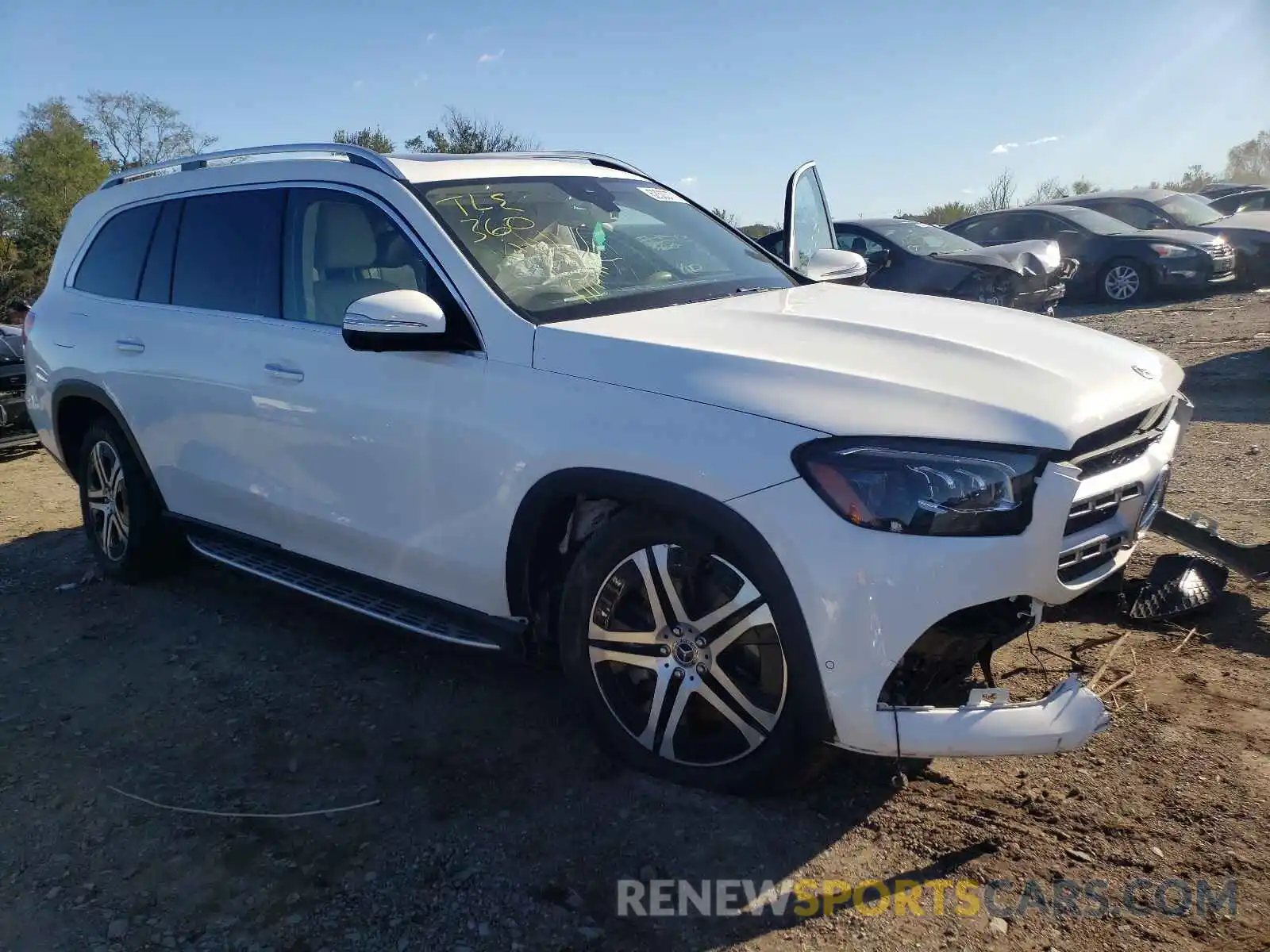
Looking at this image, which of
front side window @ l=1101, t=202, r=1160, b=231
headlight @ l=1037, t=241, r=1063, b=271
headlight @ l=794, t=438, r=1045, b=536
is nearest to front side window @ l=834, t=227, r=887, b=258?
headlight @ l=1037, t=241, r=1063, b=271

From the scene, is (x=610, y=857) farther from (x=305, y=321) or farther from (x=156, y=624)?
(x=156, y=624)

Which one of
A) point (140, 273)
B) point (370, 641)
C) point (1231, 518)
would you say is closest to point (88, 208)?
point (140, 273)

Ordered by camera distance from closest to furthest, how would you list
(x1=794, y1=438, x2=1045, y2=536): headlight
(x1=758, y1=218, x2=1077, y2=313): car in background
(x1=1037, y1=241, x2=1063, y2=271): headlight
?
1. (x1=794, y1=438, x2=1045, y2=536): headlight
2. (x1=758, y1=218, x2=1077, y2=313): car in background
3. (x1=1037, y1=241, x2=1063, y2=271): headlight

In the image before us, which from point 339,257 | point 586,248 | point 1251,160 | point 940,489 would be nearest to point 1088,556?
point 940,489

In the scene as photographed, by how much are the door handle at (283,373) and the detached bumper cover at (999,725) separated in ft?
7.85

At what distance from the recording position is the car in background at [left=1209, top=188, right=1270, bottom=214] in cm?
1975

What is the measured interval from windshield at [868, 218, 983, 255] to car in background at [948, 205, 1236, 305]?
8.85 feet

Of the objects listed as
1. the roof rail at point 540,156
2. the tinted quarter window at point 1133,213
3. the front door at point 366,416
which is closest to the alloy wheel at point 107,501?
the front door at point 366,416

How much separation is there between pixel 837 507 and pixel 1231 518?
3.42 m

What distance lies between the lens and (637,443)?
9.43ft

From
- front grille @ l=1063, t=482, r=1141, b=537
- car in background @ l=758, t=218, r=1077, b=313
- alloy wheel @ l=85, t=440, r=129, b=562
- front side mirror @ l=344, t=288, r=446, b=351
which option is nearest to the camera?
front grille @ l=1063, t=482, r=1141, b=537

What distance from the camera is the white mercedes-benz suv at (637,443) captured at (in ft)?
8.39

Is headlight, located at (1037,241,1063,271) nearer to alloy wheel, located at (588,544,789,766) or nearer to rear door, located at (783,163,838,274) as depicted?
rear door, located at (783,163,838,274)

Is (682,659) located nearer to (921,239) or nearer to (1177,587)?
(1177,587)
